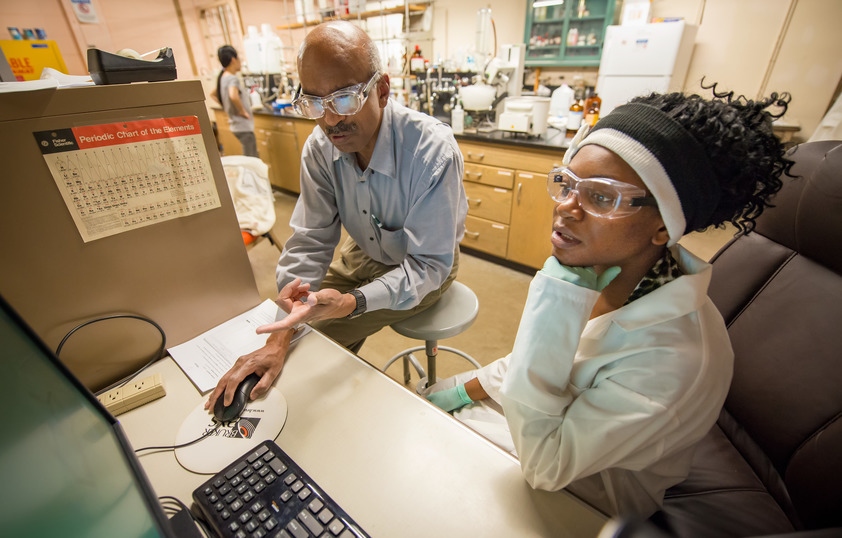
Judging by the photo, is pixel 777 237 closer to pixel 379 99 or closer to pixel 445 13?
pixel 379 99

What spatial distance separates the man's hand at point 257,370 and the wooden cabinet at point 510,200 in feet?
6.81

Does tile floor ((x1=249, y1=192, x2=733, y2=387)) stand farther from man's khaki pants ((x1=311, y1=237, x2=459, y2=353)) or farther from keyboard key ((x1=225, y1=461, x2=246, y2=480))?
keyboard key ((x1=225, y1=461, x2=246, y2=480))

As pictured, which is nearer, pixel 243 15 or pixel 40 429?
pixel 40 429

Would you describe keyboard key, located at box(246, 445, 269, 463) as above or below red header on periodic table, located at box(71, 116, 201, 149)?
below

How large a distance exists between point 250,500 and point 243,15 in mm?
8000

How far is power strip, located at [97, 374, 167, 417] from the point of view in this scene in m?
0.74

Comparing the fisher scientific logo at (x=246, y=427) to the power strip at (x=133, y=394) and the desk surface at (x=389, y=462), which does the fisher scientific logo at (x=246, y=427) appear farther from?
the power strip at (x=133, y=394)

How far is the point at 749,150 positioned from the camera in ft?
1.95

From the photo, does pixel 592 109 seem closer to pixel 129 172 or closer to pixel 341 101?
pixel 341 101

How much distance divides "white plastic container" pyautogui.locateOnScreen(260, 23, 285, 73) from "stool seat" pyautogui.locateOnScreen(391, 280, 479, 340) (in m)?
4.87

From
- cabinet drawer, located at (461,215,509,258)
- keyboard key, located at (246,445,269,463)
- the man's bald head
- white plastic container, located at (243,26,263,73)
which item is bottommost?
cabinet drawer, located at (461,215,509,258)

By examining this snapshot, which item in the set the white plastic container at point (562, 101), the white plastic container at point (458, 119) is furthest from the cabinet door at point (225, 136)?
the white plastic container at point (562, 101)

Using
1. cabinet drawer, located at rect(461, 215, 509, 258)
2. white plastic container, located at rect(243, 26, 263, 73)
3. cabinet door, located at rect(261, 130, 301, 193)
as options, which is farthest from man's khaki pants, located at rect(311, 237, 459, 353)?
white plastic container, located at rect(243, 26, 263, 73)

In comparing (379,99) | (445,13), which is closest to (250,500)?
(379,99)
